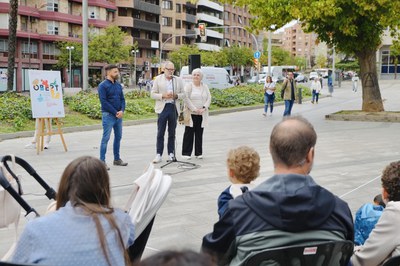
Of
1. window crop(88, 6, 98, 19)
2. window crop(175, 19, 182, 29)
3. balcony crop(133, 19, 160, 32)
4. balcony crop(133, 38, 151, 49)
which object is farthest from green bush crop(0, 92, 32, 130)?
window crop(175, 19, 182, 29)

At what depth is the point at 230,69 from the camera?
91.1m

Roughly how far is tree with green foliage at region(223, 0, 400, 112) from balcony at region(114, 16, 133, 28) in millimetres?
56421

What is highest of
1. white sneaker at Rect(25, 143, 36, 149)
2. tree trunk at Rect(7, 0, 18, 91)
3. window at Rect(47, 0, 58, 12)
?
window at Rect(47, 0, 58, 12)

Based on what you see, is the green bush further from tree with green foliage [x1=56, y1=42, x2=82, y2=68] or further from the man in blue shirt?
tree with green foliage [x1=56, y1=42, x2=82, y2=68]

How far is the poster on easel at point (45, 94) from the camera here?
11375mm

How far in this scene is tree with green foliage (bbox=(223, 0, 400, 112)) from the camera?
15.6m

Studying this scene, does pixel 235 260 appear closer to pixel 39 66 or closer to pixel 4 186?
pixel 4 186

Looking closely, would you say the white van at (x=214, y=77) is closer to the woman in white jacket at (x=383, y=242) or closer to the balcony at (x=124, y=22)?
the woman in white jacket at (x=383, y=242)

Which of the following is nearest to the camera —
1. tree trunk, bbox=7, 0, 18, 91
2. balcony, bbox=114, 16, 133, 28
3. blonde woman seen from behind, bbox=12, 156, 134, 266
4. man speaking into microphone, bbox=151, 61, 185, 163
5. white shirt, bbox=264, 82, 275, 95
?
blonde woman seen from behind, bbox=12, 156, 134, 266

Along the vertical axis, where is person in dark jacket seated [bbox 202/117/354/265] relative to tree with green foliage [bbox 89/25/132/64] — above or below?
below

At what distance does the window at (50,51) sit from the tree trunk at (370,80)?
4801 centimetres

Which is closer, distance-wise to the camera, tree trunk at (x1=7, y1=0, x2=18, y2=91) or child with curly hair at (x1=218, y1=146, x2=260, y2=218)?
child with curly hair at (x1=218, y1=146, x2=260, y2=218)

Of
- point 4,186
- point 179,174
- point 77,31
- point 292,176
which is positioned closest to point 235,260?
point 292,176

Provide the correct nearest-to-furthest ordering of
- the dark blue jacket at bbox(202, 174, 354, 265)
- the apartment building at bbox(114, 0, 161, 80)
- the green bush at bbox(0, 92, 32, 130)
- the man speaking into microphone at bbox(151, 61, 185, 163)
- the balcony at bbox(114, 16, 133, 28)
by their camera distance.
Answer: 1. the dark blue jacket at bbox(202, 174, 354, 265)
2. the man speaking into microphone at bbox(151, 61, 185, 163)
3. the green bush at bbox(0, 92, 32, 130)
4. the balcony at bbox(114, 16, 133, 28)
5. the apartment building at bbox(114, 0, 161, 80)
